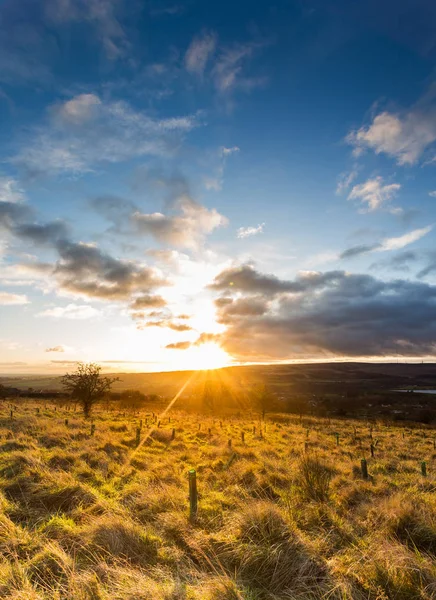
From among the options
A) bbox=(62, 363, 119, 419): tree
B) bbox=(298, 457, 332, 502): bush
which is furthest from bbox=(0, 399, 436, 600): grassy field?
bbox=(62, 363, 119, 419): tree

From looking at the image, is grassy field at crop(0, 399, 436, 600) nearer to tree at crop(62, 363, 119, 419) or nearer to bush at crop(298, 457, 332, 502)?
bush at crop(298, 457, 332, 502)

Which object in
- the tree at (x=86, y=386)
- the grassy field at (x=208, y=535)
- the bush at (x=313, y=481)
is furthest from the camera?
the tree at (x=86, y=386)

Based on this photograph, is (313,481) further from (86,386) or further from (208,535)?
(86,386)

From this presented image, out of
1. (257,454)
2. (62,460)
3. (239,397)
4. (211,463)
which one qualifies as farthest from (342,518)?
(239,397)

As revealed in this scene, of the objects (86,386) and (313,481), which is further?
(86,386)

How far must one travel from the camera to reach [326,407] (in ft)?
240

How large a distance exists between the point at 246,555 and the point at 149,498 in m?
4.08

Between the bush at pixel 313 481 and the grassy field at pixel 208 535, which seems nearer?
the grassy field at pixel 208 535

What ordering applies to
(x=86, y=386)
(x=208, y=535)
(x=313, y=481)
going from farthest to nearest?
(x=86, y=386) < (x=313, y=481) < (x=208, y=535)

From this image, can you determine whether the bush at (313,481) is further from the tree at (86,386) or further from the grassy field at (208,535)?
the tree at (86,386)

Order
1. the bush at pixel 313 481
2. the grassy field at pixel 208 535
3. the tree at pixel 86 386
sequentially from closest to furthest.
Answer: the grassy field at pixel 208 535 < the bush at pixel 313 481 < the tree at pixel 86 386

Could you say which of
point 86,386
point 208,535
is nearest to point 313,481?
point 208,535

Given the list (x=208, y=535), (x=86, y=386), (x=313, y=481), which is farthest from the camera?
(x=86, y=386)

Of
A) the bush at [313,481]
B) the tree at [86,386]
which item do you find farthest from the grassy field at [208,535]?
the tree at [86,386]
